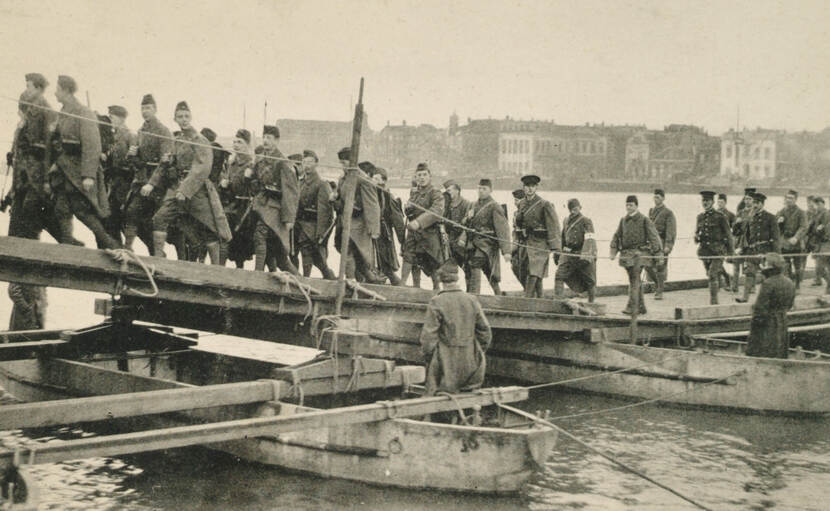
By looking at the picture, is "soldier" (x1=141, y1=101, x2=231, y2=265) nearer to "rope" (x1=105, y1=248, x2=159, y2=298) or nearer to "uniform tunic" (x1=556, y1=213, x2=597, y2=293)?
"rope" (x1=105, y1=248, x2=159, y2=298)

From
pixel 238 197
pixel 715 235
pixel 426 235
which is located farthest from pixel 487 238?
pixel 715 235

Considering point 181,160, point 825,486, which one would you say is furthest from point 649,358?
point 181,160

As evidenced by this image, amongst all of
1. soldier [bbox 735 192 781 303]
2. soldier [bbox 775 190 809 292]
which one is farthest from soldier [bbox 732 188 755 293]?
soldier [bbox 775 190 809 292]

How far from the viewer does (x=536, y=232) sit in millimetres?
14461

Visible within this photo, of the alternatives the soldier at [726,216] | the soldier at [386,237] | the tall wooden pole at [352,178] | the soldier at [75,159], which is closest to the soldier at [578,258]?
the soldier at [386,237]

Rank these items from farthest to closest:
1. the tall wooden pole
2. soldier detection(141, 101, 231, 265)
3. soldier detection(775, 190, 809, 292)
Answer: soldier detection(775, 190, 809, 292) < soldier detection(141, 101, 231, 265) < the tall wooden pole

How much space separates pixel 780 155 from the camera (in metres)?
74.6

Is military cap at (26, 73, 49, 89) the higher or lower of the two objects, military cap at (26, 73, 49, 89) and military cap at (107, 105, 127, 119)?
the lower

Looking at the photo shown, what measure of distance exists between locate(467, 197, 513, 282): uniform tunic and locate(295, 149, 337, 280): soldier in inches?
101

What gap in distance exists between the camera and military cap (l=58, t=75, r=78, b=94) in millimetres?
9758

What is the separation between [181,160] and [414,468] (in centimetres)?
472

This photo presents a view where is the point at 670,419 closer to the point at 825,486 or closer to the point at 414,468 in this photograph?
the point at 825,486

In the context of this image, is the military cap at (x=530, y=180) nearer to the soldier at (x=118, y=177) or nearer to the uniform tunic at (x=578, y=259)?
the uniform tunic at (x=578, y=259)

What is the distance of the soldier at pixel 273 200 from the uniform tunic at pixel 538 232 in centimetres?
420
